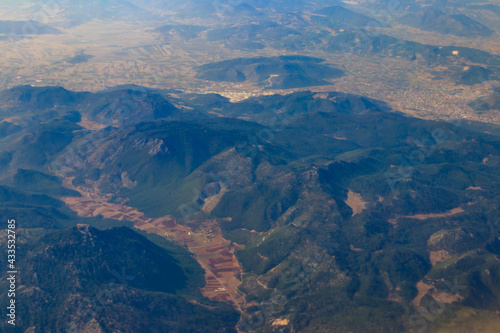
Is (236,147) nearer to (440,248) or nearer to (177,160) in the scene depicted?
(177,160)

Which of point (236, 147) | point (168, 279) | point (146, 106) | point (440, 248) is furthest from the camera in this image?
point (146, 106)

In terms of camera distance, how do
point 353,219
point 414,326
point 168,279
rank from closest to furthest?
point 414,326 < point 168,279 < point 353,219

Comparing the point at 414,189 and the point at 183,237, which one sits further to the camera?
the point at 414,189

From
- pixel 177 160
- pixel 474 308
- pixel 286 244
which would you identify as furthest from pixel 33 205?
pixel 474 308

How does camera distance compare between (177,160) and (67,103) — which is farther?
(67,103)

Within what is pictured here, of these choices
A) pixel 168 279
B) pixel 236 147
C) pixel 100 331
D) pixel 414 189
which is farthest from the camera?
pixel 236 147

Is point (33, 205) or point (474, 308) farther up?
point (474, 308)

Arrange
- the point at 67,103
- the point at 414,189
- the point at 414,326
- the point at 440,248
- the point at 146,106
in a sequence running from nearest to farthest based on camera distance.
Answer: the point at 414,326
the point at 440,248
the point at 414,189
the point at 146,106
the point at 67,103

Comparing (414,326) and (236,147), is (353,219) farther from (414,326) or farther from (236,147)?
(236,147)

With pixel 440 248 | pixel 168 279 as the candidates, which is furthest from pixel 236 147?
pixel 440 248
